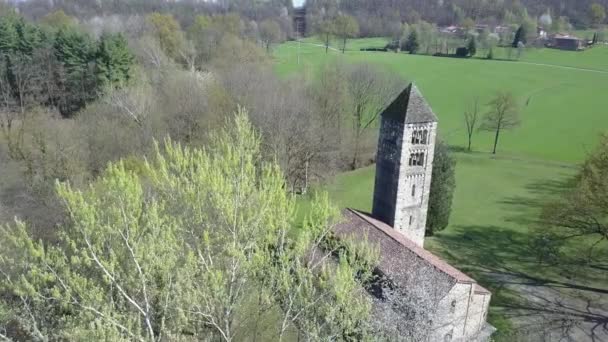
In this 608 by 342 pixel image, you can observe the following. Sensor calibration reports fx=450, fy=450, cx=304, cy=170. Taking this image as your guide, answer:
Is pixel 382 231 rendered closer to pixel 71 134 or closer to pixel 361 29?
pixel 71 134

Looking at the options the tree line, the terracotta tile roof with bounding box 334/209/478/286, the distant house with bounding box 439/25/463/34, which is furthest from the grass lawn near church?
the tree line

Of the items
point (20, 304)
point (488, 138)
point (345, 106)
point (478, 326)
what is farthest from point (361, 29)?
point (20, 304)

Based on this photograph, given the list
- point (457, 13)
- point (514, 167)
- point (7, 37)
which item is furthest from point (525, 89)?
point (7, 37)

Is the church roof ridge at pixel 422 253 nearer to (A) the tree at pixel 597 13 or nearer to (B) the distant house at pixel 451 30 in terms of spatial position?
(B) the distant house at pixel 451 30

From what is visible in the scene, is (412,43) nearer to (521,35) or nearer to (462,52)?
(462,52)

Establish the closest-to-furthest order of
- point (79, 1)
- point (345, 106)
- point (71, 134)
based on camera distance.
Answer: point (71, 134), point (345, 106), point (79, 1)

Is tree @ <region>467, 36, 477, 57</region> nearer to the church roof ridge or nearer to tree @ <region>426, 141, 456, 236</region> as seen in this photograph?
tree @ <region>426, 141, 456, 236</region>

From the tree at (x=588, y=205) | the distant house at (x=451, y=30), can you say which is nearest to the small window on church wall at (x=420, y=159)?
the tree at (x=588, y=205)
